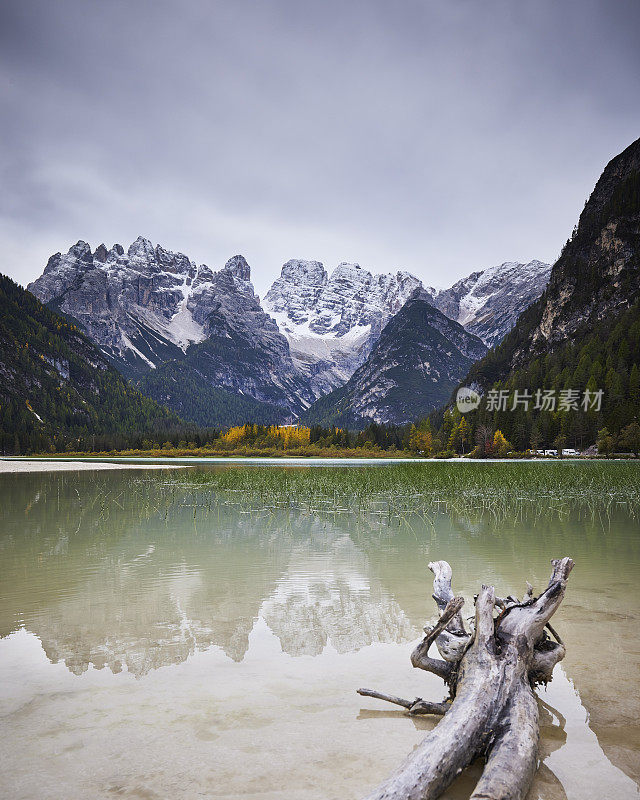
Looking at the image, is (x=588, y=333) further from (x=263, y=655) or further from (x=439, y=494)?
(x=263, y=655)

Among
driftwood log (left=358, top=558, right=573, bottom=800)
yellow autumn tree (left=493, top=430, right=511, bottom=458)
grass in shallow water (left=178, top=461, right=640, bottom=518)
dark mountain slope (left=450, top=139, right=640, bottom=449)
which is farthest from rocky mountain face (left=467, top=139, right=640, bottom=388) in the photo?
driftwood log (left=358, top=558, right=573, bottom=800)

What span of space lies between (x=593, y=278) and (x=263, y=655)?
169 m

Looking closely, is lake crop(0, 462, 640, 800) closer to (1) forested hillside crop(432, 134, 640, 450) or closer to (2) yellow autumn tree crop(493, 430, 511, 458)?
(1) forested hillside crop(432, 134, 640, 450)

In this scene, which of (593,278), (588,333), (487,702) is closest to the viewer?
(487,702)

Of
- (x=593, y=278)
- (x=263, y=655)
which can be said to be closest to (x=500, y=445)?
(x=593, y=278)

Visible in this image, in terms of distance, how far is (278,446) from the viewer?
151 meters

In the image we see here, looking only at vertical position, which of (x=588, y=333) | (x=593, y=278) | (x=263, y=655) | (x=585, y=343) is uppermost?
(x=593, y=278)

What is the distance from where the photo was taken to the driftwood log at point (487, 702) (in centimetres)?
367

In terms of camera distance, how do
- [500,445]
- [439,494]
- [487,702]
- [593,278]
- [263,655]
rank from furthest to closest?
1. [593,278]
2. [500,445]
3. [439,494]
4. [263,655]
5. [487,702]

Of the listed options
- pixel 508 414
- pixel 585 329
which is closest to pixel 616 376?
pixel 508 414

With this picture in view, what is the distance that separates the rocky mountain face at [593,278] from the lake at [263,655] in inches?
5395

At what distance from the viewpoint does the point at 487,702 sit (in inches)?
176

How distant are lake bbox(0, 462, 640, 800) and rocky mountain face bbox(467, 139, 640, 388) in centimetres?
13704

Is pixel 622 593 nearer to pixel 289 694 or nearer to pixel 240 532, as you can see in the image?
pixel 289 694
